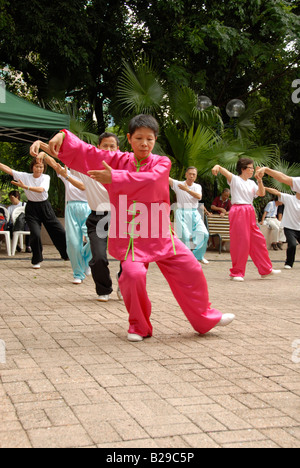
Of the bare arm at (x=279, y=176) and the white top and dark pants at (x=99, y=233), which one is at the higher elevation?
the bare arm at (x=279, y=176)

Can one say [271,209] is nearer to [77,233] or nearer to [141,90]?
[141,90]

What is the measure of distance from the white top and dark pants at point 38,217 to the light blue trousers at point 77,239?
1649 mm

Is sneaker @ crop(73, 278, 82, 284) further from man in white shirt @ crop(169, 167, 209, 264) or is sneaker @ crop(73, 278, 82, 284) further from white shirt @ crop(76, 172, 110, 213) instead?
man in white shirt @ crop(169, 167, 209, 264)

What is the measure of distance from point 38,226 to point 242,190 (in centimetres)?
372

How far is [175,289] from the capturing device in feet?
17.1

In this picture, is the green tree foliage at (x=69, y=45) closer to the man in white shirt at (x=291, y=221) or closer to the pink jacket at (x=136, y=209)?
the man in white shirt at (x=291, y=221)

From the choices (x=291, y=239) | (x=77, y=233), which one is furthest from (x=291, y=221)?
(x=77, y=233)

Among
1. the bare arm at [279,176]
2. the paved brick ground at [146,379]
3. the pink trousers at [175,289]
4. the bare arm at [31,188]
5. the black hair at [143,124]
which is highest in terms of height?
the black hair at [143,124]

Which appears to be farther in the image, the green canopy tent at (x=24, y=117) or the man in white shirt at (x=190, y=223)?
the man in white shirt at (x=190, y=223)

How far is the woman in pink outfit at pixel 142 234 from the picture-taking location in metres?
5.04

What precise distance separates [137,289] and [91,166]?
1.12 metres

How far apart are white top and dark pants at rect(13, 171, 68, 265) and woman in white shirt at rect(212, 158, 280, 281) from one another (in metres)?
3.09

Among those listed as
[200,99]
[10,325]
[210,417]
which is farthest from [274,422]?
[200,99]

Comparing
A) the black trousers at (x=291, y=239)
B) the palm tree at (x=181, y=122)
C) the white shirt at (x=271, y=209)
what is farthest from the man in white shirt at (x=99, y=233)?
the white shirt at (x=271, y=209)
